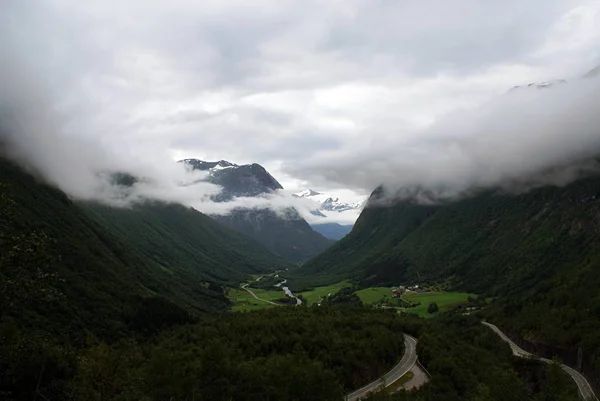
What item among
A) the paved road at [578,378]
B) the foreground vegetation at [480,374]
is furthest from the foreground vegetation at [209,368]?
the paved road at [578,378]

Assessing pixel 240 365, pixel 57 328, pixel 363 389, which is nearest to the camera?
pixel 240 365

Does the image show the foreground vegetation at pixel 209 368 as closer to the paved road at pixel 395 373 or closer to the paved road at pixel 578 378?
the paved road at pixel 395 373

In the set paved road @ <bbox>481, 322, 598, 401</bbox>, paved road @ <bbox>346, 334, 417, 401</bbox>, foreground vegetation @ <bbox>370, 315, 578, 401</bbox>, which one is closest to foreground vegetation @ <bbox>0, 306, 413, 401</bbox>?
paved road @ <bbox>346, 334, 417, 401</bbox>

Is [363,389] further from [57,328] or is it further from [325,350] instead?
[57,328]

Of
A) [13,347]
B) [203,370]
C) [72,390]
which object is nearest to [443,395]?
[203,370]

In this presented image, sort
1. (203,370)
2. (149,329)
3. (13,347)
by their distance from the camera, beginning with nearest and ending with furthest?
(13,347), (203,370), (149,329)

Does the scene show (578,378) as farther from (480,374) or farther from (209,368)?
(209,368)

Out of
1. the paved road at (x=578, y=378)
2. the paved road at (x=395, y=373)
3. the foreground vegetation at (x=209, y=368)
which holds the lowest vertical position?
the paved road at (x=578, y=378)

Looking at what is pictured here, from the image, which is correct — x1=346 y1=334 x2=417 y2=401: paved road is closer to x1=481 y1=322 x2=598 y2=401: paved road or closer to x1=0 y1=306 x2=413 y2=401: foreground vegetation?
x1=0 y1=306 x2=413 y2=401: foreground vegetation

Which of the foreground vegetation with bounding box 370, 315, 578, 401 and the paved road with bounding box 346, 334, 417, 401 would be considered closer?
the foreground vegetation with bounding box 370, 315, 578, 401
